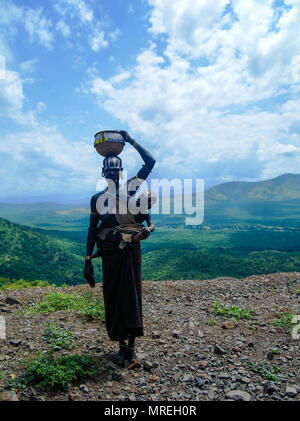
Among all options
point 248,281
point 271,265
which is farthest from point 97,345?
point 271,265

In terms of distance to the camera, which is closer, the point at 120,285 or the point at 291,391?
the point at 291,391

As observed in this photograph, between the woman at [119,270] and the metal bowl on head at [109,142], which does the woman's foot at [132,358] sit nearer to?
the woman at [119,270]

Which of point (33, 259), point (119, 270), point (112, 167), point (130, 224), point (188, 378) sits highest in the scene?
point (112, 167)

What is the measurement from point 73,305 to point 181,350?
310cm

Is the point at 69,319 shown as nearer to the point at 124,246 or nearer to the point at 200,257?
the point at 124,246

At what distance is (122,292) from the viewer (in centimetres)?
427

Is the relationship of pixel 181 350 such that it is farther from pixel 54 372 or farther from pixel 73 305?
pixel 73 305

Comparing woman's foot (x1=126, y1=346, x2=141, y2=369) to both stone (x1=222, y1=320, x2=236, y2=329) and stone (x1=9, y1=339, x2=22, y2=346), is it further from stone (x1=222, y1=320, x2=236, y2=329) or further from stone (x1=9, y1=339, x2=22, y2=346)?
stone (x1=222, y1=320, x2=236, y2=329)

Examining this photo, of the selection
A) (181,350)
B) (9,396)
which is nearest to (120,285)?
(181,350)

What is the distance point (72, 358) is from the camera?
4.25 meters

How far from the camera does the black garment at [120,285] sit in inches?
167

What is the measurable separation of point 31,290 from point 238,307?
5.73 metres

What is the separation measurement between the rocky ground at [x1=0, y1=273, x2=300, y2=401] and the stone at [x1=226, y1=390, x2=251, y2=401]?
0.04 ft
